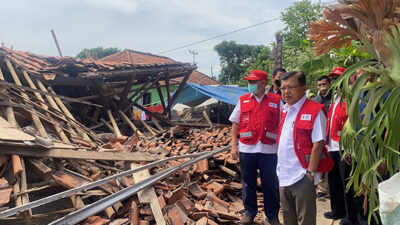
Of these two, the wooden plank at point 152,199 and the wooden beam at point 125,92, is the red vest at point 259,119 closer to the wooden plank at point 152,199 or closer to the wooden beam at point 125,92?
the wooden plank at point 152,199

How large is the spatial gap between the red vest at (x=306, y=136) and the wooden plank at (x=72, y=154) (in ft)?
8.21

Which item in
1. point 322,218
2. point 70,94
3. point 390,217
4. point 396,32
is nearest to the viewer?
point 390,217

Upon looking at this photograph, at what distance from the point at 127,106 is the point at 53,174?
579 cm

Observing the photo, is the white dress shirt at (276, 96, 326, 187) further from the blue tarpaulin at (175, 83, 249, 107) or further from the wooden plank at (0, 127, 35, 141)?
the blue tarpaulin at (175, 83, 249, 107)

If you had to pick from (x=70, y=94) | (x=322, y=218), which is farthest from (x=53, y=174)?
(x=70, y=94)

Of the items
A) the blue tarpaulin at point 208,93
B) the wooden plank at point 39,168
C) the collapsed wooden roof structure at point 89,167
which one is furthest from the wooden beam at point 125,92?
the wooden plank at point 39,168

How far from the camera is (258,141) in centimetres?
349

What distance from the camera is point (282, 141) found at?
9.21 ft

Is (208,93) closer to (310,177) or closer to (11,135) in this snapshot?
(11,135)

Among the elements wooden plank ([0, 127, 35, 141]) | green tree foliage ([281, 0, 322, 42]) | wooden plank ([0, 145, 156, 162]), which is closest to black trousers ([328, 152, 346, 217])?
wooden plank ([0, 145, 156, 162])

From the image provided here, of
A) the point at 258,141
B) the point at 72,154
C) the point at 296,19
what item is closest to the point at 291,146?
the point at 258,141

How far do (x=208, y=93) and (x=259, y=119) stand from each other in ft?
27.2

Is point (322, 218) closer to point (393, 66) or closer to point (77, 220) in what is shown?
point (77, 220)

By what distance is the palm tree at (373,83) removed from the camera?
4.14ft
